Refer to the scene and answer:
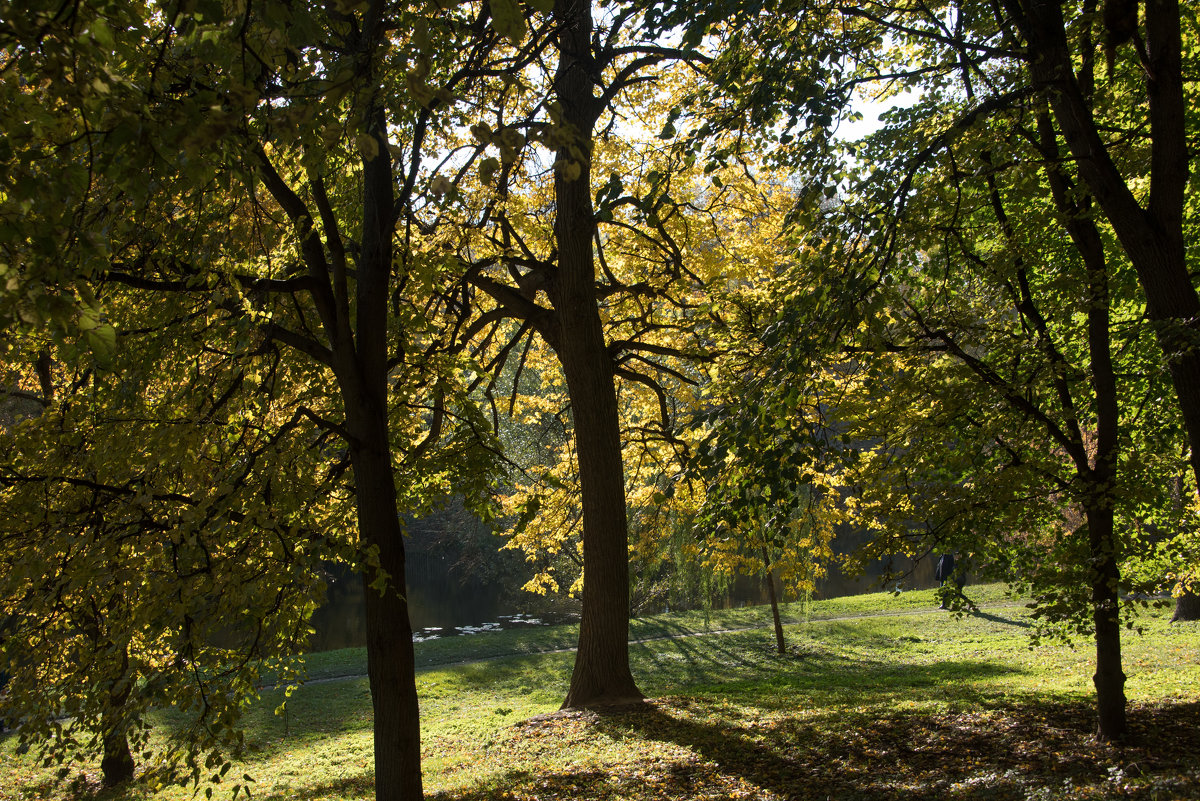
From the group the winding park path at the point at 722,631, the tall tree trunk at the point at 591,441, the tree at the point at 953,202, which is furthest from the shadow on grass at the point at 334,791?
the winding park path at the point at 722,631

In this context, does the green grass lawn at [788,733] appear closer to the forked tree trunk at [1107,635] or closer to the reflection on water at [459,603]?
the forked tree trunk at [1107,635]

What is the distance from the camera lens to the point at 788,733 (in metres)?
7.45

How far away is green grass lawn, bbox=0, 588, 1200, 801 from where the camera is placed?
5727 millimetres

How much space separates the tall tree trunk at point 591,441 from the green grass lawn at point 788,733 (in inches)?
25.2

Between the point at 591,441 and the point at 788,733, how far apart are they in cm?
390

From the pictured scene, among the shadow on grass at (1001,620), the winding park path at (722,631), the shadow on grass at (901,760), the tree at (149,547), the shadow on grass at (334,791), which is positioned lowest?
the shadow on grass at (1001,620)

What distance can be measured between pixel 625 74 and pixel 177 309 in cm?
620

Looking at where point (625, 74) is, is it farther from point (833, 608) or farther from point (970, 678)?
point (833, 608)

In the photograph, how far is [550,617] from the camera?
28.2 meters

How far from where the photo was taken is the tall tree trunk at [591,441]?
31.2 ft

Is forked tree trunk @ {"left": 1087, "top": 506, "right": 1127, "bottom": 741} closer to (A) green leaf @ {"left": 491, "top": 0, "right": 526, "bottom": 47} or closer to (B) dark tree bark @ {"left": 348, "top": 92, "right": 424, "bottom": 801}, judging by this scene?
(B) dark tree bark @ {"left": 348, "top": 92, "right": 424, "bottom": 801}

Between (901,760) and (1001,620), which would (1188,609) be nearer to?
(1001,620)

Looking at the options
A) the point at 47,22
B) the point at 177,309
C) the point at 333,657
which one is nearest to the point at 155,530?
the point at 177,309

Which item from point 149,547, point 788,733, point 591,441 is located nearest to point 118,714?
point 149,547
